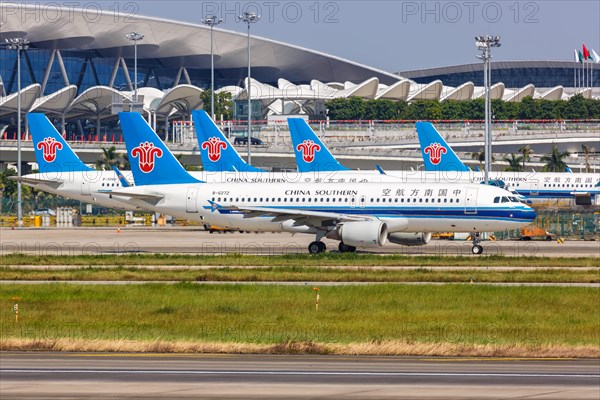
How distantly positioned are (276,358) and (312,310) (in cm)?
959

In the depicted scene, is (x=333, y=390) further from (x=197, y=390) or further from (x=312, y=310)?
(x=312, y=310)

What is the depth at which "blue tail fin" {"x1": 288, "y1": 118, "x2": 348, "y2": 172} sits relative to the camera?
3397 inches

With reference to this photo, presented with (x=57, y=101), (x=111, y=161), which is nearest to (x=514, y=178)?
(x=111, y=161)

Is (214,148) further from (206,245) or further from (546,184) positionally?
(546,184)

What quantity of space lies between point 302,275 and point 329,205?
13.3m

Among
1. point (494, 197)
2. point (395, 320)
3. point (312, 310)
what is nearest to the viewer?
point (395, 320)

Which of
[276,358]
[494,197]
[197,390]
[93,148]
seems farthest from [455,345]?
[93,148]

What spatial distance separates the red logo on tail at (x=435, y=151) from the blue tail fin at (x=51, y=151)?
29201mm

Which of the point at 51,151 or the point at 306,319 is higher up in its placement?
the point at 51,151

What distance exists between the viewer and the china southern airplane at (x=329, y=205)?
53.9 metres

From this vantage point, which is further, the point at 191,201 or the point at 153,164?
the point at 153,164

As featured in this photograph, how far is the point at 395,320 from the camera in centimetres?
3150

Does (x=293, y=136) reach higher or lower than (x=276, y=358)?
higher

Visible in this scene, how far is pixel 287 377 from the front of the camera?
69.8ft
